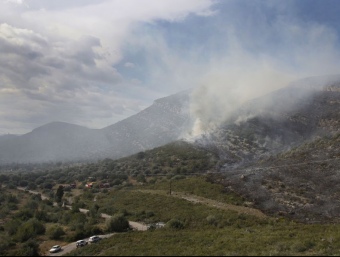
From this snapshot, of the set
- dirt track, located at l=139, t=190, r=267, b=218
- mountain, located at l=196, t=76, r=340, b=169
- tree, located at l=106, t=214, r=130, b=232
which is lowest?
dirt track, located at l=139, t=190, r=267, b=218

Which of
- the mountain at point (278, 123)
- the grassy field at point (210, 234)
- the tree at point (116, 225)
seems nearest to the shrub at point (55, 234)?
the tree at point (116, 225)

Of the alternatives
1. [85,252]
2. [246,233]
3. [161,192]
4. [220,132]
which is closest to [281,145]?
[220,132]

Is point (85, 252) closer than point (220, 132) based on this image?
Yes

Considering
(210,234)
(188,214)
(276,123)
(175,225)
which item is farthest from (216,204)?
(276,123)

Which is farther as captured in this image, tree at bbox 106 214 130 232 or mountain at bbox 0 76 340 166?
mountain at bbox 0 76 340 166

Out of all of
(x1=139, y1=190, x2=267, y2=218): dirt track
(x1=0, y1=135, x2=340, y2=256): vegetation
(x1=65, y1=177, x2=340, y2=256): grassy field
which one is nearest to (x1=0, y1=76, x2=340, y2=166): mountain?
(x1=0, y1=135, x2=340, y2=256): vegetation

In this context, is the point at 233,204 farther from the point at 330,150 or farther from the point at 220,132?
the point at 220,132

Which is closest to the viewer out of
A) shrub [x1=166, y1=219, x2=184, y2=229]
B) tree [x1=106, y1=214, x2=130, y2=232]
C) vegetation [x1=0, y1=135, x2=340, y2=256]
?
vegetation [x1=0, y1=135, x2=340, y2=256]

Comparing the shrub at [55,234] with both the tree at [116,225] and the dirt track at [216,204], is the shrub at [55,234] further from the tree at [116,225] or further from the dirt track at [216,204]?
the dirt track at [216,204]

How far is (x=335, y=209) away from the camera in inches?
1679

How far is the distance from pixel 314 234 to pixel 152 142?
139904 millimetres

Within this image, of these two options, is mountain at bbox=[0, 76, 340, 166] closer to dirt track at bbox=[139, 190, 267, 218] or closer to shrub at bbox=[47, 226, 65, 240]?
dirt track at bbox=[139, 190, 267, 218]

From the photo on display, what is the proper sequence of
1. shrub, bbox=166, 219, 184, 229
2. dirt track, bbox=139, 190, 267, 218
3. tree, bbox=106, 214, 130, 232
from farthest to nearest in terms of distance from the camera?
dirt track, bbox=139, 190, 267, 218
tree, bbox=106, 214, 130, 232
shrub, bbox=166, 219, 184, 229

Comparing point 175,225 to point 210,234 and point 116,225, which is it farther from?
point 116,225
